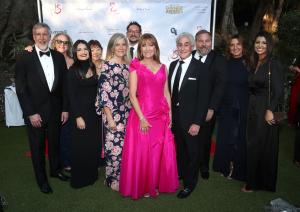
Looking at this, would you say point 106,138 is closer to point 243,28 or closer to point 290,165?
point 290,165

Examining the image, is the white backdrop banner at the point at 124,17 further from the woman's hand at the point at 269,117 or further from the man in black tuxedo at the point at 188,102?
the woman's hand at the point at 269,117

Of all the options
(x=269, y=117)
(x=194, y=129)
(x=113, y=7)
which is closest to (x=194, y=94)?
(x=194, y=129)

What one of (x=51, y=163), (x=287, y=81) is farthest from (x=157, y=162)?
Answer: (x=287, y=81)

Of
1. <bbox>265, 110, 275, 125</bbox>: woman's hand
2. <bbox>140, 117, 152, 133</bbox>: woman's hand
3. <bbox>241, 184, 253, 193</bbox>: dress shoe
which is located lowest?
<bbox>241, 184, 253, 193</bbox>: dress shoe

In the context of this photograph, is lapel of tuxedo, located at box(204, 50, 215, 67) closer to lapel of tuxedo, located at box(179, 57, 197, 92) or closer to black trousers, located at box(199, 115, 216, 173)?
lapel of tuxedo, located at box(179, 57, 197, 92)

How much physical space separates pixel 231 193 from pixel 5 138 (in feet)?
14.9

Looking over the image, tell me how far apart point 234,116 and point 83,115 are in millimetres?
1953

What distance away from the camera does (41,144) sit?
3881 millimetres

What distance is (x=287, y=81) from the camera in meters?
7.96

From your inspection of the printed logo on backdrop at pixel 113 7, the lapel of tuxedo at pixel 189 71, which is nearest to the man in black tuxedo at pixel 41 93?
the lapel of tuxedo at pixel 189 71

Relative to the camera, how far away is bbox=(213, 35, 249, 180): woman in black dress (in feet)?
13.4

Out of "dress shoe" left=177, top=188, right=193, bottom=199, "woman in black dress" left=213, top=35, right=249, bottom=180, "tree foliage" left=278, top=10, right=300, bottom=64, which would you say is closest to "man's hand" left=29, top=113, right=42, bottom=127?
"dress shoe" left=177, top=188, right=193, bottom=199

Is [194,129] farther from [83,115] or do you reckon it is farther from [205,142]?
[83,115]

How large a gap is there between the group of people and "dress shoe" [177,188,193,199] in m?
0.01
